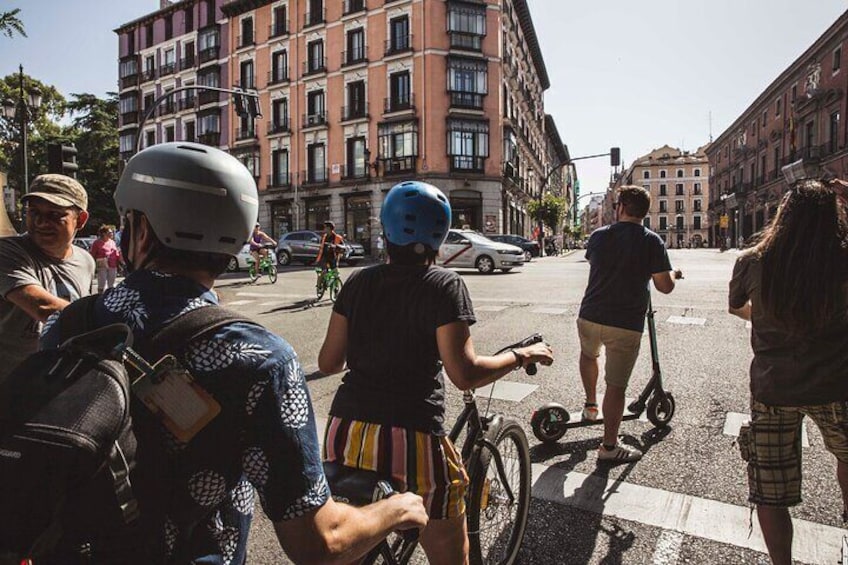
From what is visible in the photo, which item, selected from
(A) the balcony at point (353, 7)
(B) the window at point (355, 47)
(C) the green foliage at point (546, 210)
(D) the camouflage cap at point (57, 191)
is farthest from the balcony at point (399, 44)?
(D) the camouflage cap at point (57, 191)

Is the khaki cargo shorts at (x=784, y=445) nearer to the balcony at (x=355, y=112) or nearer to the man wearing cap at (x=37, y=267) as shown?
the man wearing cap at (x=37, y=267)

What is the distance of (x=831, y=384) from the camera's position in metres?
2.06

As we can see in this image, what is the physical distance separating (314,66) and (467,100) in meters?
11.2

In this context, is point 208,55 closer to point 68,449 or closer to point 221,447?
point 221,447

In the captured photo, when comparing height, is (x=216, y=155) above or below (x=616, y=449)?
above

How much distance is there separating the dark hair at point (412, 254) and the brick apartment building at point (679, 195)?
339 feet

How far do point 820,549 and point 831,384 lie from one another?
114 cm

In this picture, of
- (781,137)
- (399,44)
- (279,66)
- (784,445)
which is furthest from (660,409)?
(781,137)

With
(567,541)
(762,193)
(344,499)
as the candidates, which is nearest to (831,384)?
(567,541)

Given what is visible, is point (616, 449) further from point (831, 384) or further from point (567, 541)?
point (831, 384)

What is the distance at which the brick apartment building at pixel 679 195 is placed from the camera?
320ft

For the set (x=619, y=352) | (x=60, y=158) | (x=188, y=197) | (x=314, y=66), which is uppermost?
(x=314, y=66)

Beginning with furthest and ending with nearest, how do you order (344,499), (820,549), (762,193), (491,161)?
(762,193) < (491,161) < (820,549) < (344,499)

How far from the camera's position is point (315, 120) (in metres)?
35.2
